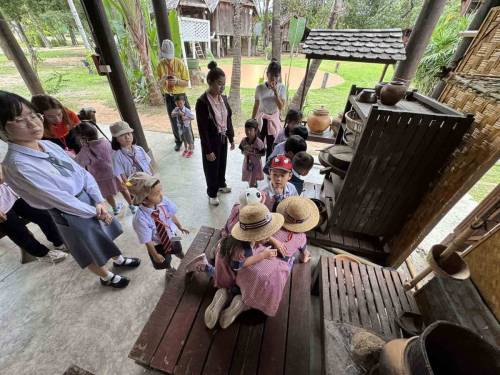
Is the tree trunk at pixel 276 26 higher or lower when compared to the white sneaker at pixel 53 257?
higher

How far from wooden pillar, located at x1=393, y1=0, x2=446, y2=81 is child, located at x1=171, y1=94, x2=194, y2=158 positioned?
398 centimetres

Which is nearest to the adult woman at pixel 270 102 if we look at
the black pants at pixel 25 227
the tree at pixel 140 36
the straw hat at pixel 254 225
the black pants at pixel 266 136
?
the black pants at pixel 266 136

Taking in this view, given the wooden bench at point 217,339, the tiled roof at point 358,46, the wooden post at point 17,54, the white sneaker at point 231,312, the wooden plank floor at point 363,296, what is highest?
the tiled roof at point 358,46

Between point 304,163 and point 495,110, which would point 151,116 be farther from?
point 495,110

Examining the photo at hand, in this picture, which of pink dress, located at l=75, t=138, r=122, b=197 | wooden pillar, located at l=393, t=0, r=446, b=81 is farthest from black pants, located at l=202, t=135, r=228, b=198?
wooden pillar, located at l=393, t=0, r=446, b=81

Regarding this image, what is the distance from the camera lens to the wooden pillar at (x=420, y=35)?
311cm

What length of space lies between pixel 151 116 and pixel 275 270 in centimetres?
801

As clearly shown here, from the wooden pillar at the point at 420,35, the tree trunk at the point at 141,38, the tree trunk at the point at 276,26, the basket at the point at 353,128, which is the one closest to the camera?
the basket at the point at 353,128

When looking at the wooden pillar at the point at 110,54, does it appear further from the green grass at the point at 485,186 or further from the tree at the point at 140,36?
the green grass at the point at 485,186

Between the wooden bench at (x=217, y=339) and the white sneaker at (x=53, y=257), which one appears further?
the white sneaker at (x=53, y=257)

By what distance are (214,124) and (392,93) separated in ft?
7.11

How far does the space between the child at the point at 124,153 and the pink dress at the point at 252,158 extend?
4.72ft

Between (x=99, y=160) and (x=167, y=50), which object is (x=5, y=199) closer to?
(x=99, y=160)

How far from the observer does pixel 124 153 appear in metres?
2.81
